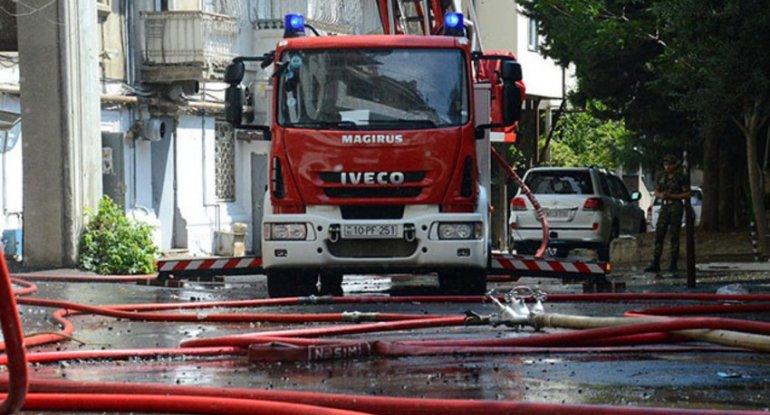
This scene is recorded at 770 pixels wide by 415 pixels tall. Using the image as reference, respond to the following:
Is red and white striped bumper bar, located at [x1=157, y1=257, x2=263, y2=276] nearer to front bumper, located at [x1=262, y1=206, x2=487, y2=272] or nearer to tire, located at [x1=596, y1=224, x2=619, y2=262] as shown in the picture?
front bumper, located at [x1=262, y1=206, x2=487, y2=272]

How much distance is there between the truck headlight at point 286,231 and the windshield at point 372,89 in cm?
98

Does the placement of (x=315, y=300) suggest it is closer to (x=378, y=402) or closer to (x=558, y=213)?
(x=378, y=402)

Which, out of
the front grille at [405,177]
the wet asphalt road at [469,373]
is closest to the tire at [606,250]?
the front grille at [405,177]

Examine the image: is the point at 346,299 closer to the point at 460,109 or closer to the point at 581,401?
the point at 460,109

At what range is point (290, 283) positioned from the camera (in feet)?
52.5

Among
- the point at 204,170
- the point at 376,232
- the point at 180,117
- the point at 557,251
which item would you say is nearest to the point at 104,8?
the point at 180,117

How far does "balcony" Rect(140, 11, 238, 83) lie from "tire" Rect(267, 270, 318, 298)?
56.6ft

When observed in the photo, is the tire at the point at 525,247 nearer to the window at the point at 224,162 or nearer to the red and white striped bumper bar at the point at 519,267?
the red and white striped bumper bar at the point at 519,267

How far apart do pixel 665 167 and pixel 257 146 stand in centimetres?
1727

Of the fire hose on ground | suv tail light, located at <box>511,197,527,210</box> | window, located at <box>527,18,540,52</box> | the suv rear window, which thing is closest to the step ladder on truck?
the fire hose on ground

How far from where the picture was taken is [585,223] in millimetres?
27422

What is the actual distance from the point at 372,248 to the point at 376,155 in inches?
35.9

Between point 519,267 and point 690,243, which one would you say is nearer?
point 519,267

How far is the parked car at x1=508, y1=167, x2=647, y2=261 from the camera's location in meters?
27.4
